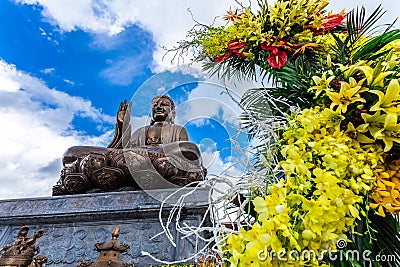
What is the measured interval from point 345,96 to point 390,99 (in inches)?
Answer: 2.6

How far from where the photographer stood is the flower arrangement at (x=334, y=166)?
418 mm

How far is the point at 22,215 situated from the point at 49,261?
0.41 metres

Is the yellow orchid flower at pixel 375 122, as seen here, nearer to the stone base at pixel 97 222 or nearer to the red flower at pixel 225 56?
the red flower at pixel 225 56

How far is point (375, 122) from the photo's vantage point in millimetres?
521

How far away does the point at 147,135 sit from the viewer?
3029 millimetres

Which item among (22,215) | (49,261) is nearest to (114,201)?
(49,261)

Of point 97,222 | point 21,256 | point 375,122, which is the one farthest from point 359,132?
point 97,222

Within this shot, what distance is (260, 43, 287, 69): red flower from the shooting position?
2.75 feet

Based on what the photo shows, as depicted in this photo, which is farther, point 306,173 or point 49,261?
point 49,261

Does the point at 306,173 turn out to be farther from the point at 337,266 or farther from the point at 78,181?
the point at 78,181

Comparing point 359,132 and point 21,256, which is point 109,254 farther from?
point 359,132

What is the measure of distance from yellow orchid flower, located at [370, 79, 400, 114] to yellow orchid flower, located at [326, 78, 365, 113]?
3 cm

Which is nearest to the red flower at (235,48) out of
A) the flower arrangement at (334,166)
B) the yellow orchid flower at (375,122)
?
the flower arrangement at (334,166)

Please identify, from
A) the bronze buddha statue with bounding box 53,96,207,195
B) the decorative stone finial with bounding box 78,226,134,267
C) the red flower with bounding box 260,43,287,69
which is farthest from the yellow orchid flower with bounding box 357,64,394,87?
the bronze buddha statue with bounding box 53,96,207,195
